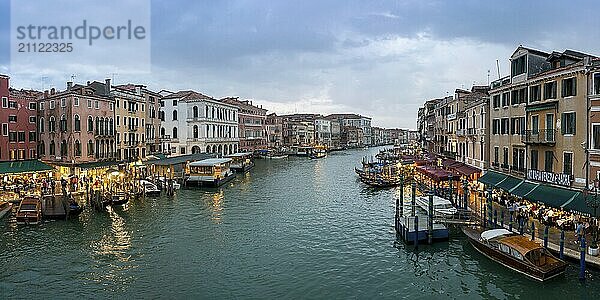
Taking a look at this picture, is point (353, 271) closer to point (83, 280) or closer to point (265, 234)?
A: point (265, 234)

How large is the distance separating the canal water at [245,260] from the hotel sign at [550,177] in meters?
4.22

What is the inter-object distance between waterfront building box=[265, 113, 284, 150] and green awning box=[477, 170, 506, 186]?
67425mm

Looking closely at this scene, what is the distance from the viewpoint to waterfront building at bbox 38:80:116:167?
3522 centimetres

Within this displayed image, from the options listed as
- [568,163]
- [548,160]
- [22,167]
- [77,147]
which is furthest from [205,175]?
[568,163]

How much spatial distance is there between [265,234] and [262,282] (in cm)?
650

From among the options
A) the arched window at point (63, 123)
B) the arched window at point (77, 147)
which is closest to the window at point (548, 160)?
the arched window at point (77, 147)

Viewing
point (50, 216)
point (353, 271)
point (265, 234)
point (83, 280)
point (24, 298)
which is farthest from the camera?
point (50, 216)

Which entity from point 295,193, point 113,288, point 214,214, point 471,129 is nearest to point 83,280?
point 113,288

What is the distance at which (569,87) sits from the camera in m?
18.7

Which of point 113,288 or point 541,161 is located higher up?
point 541,161

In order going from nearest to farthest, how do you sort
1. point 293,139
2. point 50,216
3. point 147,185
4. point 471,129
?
point 50,216 → point 471,129 → point 147,185 → point 293,139

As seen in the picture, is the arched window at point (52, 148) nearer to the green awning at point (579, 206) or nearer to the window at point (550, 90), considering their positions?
the window at point (550, 90)

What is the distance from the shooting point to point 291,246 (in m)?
20.2

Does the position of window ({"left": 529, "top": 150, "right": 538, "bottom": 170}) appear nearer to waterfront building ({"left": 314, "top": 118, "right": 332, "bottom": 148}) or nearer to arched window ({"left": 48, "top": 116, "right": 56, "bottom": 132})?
arched window ({"left": 48, "top": 116, "right": 56, "bottom": 132})
